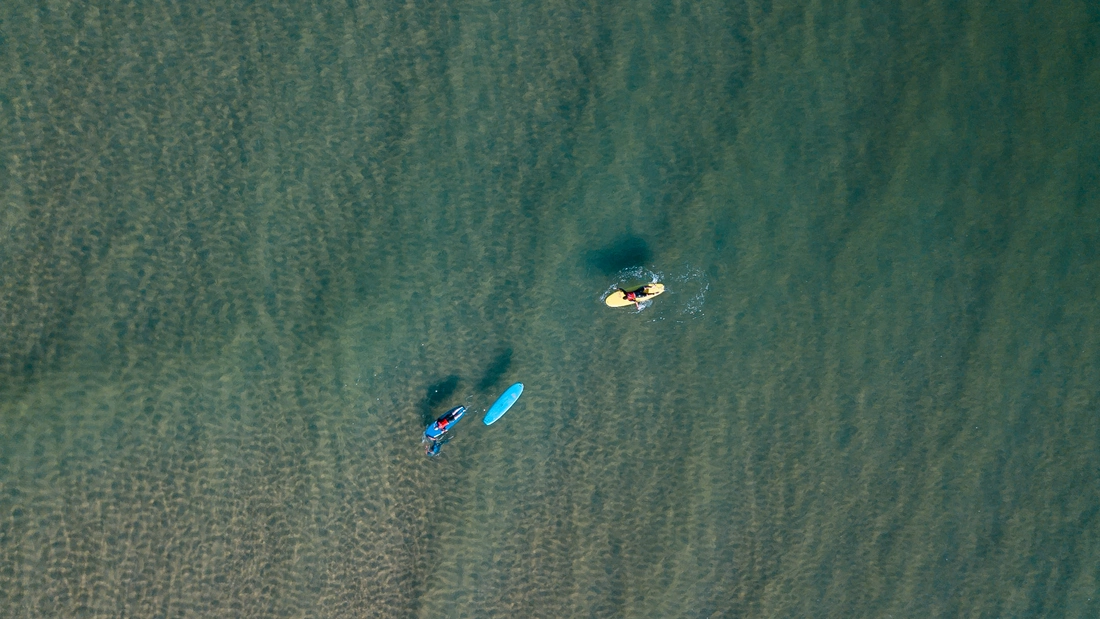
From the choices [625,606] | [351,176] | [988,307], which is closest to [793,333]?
[988,307]

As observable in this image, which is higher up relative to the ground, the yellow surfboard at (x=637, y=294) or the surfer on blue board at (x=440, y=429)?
the yellow surfboard at (x=637, y=294)

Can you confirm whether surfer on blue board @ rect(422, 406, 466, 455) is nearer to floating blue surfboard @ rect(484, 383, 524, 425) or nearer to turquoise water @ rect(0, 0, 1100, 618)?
turquoise water @ rect(0, 0, 1100, 618)

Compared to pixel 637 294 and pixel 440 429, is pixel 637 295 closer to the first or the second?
pixel 637 294

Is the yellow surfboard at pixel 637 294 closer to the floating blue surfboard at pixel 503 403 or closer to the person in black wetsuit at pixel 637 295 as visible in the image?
the person in black wetsuit at pixel 637 295

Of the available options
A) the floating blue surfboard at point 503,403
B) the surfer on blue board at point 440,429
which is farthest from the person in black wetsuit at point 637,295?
the surfer on blue board at point 440,429

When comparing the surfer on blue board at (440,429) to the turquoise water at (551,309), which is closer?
the turquoise water at (551,309)

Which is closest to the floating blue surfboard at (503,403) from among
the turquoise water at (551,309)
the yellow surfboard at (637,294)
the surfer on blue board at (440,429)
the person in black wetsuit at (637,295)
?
the turquoise water at (551,309)

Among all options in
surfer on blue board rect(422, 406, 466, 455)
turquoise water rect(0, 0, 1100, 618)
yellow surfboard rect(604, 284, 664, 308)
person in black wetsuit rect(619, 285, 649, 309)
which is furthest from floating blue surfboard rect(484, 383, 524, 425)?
person in black wetsuit rect(619, 285, 649, 309)
